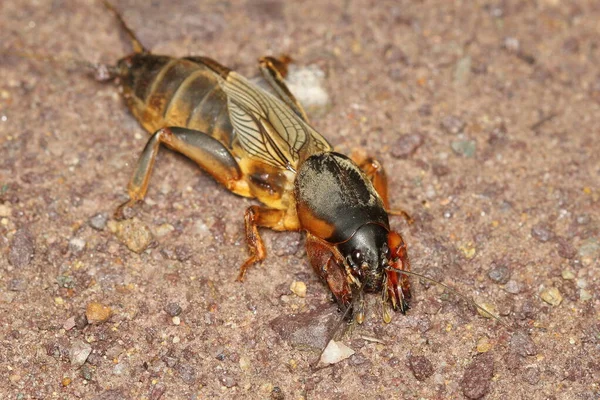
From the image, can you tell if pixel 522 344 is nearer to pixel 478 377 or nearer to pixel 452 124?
pixel 478 377

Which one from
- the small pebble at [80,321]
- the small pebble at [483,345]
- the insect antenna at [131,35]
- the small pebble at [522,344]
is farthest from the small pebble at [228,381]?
the insect antenna at [131,35]

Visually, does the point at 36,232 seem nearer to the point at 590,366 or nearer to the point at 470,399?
the point at 470,399

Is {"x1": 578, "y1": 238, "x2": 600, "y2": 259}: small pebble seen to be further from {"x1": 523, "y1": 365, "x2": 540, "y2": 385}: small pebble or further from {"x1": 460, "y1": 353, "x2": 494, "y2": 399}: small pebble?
{"x1": 460, "y1": 353, "x2": 494, "y2": 399}: small pebble

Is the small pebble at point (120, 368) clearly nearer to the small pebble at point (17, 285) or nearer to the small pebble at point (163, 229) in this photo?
the small pebble at point (17, 285)

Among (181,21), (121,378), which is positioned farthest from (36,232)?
(181,21)

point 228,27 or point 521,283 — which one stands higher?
point 228,27
